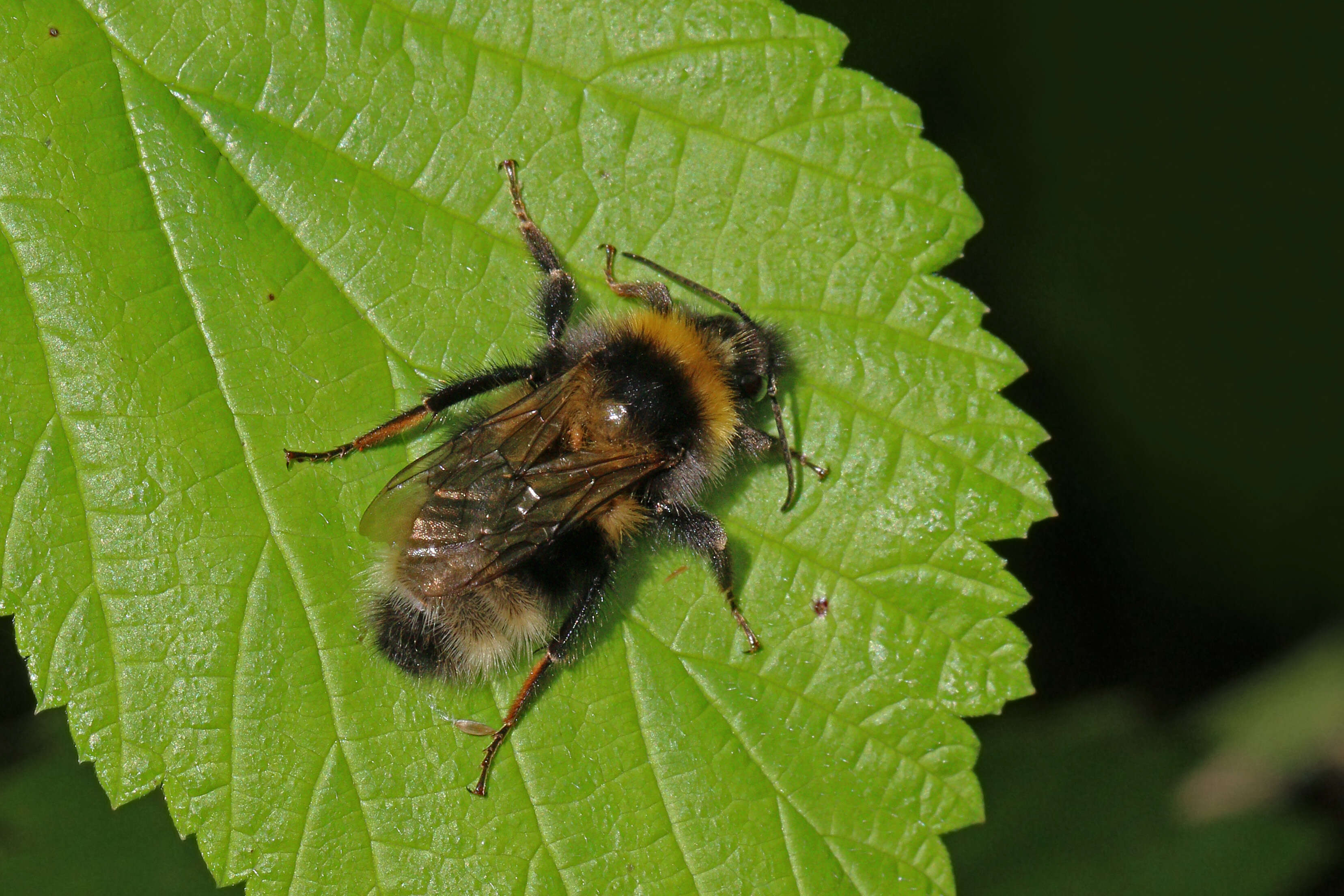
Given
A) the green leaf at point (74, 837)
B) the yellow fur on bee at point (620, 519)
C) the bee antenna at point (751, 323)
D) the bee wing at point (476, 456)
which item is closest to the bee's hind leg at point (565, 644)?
the yellow fur on bee at point (620, 519)

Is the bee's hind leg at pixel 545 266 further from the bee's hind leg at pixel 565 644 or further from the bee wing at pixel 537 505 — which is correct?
the bee's hind leg at pixel 565 644

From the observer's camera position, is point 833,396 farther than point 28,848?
No

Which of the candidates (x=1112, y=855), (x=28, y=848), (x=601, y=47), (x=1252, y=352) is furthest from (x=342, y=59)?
(x=1112, y=855)

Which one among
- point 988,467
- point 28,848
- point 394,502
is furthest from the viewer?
point 28,848

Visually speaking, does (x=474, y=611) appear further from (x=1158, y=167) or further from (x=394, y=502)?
(x=1158, y=167)

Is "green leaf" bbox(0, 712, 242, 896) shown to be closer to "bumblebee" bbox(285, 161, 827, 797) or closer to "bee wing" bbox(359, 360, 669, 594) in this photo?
"bumblebee" bbox(285, 161, 827, 797)

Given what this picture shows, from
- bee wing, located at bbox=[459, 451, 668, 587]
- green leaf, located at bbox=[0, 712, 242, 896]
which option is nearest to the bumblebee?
bee wing, located at bbox=[459, 451, 668, 587]
